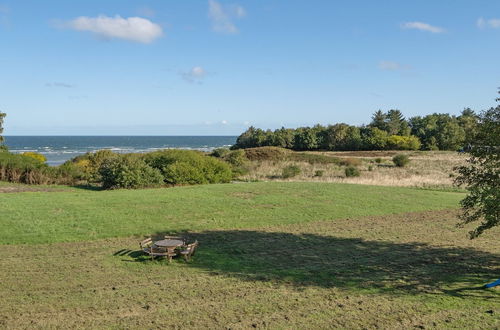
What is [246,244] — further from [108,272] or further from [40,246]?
[40,246]

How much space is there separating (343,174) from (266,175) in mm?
7595

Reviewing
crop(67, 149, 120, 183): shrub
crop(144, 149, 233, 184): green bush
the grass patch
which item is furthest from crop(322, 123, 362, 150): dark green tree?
the grass patch

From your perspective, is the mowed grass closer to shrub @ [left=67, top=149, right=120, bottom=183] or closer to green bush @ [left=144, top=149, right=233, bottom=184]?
shrub @ [left=67, top=149, right=120, bottom=183]

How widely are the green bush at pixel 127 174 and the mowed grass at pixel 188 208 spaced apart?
7.58 feet

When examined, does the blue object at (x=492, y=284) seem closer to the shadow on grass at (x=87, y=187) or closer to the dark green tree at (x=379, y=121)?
the shadow on grass at (x=87, y=187)

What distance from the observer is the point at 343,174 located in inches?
1676

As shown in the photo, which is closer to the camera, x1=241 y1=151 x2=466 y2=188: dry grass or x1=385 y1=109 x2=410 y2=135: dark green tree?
x1=241 y1=151 x2=466 y2=188: dry grass

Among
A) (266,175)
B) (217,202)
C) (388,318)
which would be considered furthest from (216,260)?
(266,175)

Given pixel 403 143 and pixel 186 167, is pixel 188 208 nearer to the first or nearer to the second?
pixel 186 167

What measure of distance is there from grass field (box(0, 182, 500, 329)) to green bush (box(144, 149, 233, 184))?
314 inches

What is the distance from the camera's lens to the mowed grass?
17281 millimetres

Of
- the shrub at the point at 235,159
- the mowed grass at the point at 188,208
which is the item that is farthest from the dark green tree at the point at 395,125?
the mowed grass at the point at 188,208

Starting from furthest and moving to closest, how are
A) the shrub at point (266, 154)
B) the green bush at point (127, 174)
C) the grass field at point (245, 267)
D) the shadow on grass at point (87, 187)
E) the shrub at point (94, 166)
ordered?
the shrub at point (266, 154)
the shrub at point (94, 166)
the shadow on grass at point (87, 187)
the green bush at point (127, 174)
the grass field at point (245, 267)

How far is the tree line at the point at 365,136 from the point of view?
252 ft
